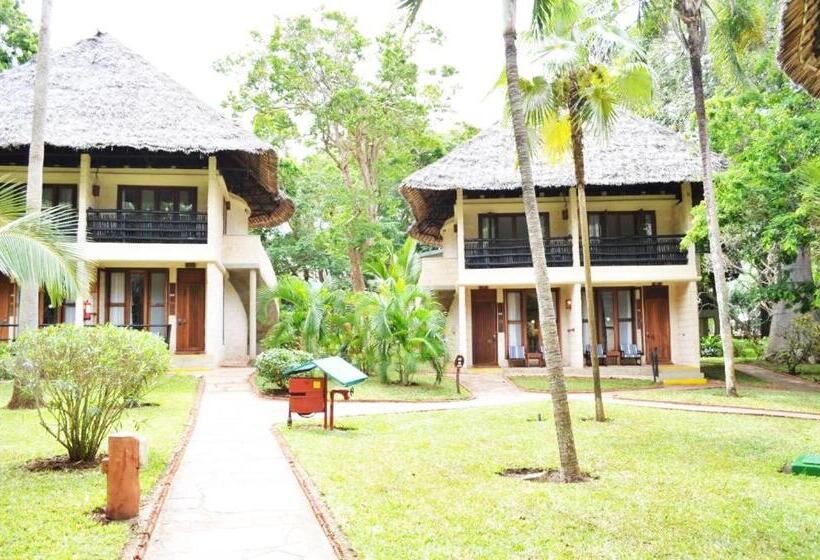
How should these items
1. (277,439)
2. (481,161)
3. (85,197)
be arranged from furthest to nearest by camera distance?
(481,161) < (85,197) < (277,439)

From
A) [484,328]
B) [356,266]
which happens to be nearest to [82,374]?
[484,328]

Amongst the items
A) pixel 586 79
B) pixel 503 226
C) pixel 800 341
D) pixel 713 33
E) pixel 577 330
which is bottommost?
pixel 800 341

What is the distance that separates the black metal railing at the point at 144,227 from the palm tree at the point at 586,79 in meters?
10.6

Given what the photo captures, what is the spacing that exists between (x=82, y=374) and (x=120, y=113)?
12.9 meters

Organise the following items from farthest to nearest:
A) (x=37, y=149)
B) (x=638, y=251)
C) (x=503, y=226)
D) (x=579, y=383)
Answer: (x=503, y=226)
(x=638, y=251)
(x=579, y=383)
(x=37, y=149)

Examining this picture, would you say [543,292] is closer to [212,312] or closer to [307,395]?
[307,395]

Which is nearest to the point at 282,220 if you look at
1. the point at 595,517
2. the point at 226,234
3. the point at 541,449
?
the point at 226,234

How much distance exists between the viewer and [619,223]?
2106 cm

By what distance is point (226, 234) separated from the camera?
811 inches

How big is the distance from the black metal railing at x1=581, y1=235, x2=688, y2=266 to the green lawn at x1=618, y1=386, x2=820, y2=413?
525 centimetres

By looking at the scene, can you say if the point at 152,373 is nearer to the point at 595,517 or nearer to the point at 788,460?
the point at 595,517

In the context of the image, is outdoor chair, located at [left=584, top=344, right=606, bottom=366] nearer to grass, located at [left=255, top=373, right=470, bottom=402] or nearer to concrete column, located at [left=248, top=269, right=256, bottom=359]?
grass, located at [left=255, top=373, right=470, bottom=402]

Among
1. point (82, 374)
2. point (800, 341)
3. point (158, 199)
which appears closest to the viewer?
point (82, 374)

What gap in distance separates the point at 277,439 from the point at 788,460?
590 cm
